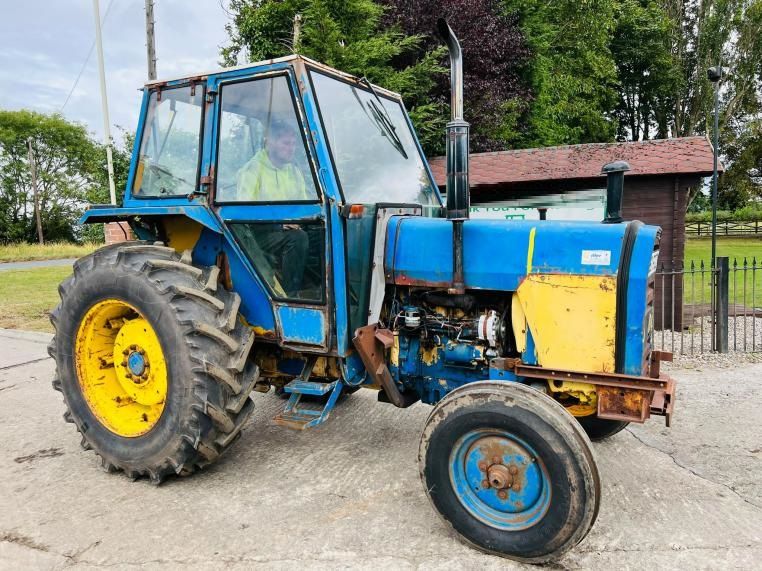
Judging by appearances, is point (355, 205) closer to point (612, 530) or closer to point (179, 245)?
point (179, 245)

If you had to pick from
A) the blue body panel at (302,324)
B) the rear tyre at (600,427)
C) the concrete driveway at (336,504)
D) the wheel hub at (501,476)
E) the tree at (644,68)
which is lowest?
the concrete driveway at (336,504)

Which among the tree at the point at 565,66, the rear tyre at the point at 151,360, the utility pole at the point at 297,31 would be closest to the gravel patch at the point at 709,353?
the rear tyre at the point at 151,360

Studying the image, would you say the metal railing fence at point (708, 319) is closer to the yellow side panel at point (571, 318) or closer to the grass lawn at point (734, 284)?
the grass lawn at point (734, 284)

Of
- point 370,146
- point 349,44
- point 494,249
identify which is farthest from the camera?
point 349,44

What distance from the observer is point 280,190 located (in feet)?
10.5

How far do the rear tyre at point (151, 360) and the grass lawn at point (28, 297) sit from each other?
2796 mm

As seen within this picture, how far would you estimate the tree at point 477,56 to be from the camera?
13.3m

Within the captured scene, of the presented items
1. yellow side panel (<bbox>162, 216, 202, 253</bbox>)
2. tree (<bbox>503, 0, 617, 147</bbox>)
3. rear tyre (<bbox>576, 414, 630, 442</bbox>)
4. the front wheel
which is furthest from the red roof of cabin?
tree (<bbox>503, 0, 617, 147</bbox>)

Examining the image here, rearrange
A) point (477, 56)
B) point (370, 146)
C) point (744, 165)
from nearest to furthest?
1. point (370, 146)
2. point (477, 56)
3. point (744, 165)

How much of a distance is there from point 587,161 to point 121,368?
6.84m

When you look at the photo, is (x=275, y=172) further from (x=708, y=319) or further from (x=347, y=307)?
(x=708, y=319)

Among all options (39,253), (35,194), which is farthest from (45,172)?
(39,253)

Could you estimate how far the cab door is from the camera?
3107mm

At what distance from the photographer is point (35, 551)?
2633 millimetres
